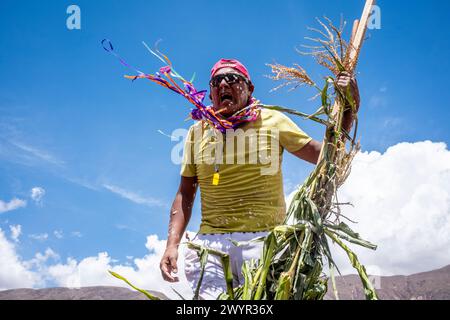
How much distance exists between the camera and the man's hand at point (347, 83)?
175 centimetres

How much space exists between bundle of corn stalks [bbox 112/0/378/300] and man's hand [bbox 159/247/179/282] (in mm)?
787

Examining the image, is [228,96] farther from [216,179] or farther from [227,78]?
[216,179]

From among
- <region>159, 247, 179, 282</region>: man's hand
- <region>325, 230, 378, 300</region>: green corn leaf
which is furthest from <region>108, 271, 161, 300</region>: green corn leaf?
<region>159, 247, 179, 282</region>: man's hand

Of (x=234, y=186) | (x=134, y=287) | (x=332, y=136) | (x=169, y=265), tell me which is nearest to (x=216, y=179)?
(x=234, y=186)

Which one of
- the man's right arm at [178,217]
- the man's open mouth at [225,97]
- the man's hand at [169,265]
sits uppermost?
the man's open mouth at [225,97]

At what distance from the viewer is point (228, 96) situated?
2.46m

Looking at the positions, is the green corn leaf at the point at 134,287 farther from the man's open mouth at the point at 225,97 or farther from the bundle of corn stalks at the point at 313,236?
the man's open mouth at the point at 225,97

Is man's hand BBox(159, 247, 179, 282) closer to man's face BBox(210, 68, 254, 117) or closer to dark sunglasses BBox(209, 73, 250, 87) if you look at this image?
man's face BBox(210, 68, 254, 117)

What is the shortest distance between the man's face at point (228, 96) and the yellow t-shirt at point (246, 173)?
0.11 m

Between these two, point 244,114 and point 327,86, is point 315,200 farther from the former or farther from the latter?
point 244,114

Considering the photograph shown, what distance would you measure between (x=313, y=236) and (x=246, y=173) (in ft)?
2.49

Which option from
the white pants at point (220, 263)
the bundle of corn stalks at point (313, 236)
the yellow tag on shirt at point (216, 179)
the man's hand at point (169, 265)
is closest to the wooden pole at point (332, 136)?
the bundle of corn stalks at point (313, 236)
